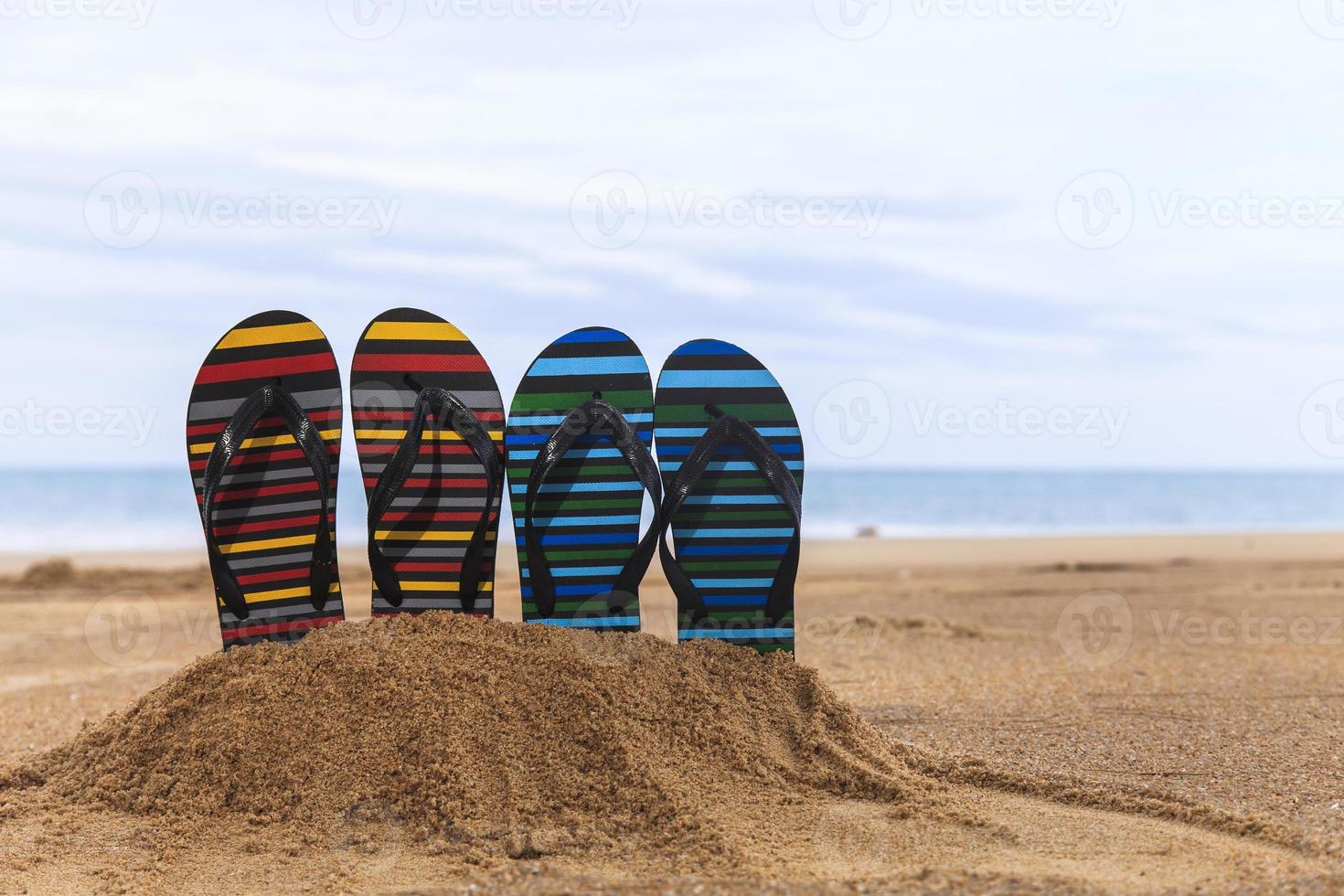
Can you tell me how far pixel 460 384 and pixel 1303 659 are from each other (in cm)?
534

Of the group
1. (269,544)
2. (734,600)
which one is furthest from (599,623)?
(269,544)

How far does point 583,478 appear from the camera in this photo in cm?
446

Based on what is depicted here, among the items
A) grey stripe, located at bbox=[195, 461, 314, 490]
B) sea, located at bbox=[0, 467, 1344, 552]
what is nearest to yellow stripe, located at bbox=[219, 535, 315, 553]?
grey stripe, located at bbox=[195, 461, 314, 490]

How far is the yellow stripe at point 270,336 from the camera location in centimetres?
455

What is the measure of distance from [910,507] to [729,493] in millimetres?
34317

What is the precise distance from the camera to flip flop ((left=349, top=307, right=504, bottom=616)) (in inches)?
168

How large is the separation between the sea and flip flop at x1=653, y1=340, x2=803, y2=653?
59.2ft

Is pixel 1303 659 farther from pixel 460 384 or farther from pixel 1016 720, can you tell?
pixel 460 384

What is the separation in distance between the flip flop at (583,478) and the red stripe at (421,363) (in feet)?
0.93

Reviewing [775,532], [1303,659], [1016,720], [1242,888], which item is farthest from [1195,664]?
[1242,888]

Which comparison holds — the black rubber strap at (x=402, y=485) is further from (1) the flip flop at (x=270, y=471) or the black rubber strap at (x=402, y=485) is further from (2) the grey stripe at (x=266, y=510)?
(2) the grey stripe at (x=266, y=510)

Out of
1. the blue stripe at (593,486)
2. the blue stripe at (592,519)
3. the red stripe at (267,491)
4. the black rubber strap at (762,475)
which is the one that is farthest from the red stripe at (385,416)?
the black rubber strap at (762,475)

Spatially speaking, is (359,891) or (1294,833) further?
(1294,833)

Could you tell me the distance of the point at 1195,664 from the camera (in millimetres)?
6438
